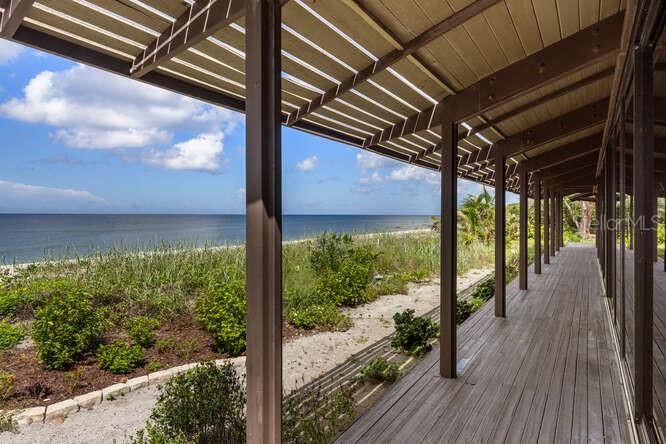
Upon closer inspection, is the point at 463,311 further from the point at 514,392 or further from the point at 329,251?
the point at 329,251

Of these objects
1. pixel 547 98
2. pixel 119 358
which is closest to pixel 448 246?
pixel 547 98

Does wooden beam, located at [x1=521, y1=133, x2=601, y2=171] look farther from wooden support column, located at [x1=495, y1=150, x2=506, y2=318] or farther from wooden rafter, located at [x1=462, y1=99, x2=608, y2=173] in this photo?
wooden support column, located at [x1=495, y1=150, x2=506, y2=318]

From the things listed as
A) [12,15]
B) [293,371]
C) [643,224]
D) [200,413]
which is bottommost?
[293,371]

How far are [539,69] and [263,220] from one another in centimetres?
244

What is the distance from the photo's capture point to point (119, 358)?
13.2 feet

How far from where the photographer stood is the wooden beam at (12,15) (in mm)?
1515

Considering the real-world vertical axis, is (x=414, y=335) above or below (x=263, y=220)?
below

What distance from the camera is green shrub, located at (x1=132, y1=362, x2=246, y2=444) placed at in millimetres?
2619

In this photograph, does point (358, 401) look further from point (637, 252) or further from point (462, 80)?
point (462, 80)

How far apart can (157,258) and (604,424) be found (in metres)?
6.46

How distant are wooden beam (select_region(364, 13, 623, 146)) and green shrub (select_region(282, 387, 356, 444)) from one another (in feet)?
8.27

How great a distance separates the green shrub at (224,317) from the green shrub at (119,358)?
0.84 metres

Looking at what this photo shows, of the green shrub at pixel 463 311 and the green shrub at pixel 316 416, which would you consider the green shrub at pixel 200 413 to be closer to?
the green shrub at pixel 316 416

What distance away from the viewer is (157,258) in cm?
666
